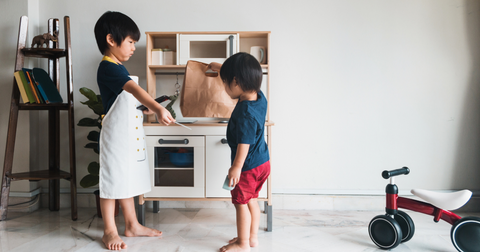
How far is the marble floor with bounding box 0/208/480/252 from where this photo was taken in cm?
162

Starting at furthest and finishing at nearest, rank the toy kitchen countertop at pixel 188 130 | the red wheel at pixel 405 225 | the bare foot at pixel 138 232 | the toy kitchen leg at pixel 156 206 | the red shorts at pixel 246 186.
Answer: the toy kitchen leg at pixel 156 206, the toy kitchen countertop at pixel 188 130, the bare foot at pixel 138 232, the red wheel at pixel 405 225, the red shorts at pixel 246 186

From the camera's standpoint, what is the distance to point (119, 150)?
5.16 ft

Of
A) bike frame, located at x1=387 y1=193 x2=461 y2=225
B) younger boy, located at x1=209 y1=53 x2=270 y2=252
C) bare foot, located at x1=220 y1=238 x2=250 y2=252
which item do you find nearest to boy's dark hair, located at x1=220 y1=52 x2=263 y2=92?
younger boy, located at x1=209 y1=53 x2=270 y2=252

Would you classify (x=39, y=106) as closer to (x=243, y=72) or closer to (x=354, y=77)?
(x=243, y=72)

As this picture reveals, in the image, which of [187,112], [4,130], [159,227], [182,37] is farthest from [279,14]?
[4,130]

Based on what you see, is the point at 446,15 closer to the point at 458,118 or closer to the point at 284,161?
the point at 458,118

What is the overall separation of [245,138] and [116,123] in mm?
729

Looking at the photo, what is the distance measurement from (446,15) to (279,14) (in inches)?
49.8

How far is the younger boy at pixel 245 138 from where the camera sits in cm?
140

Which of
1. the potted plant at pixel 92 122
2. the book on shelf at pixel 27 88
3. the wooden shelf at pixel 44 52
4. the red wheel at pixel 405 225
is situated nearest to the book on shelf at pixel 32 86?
the book on shelf at pixel 27 88

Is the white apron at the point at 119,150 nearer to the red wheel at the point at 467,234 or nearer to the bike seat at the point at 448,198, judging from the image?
the bike seat at the point at 448,198

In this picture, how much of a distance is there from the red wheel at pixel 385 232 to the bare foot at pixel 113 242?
1393 mm

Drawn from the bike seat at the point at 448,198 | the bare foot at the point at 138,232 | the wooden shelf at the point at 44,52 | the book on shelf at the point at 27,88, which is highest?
the wooden shelf at the point at 44,52

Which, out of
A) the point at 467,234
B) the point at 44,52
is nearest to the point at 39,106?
the point at 44,52
